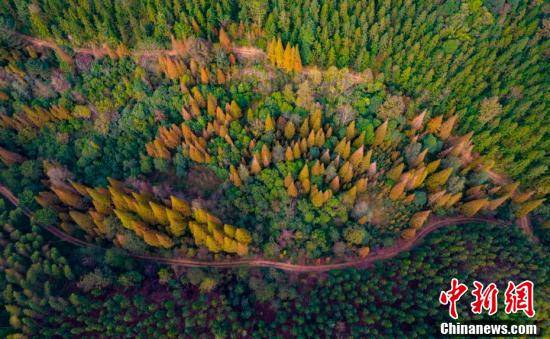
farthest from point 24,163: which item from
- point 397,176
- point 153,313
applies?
point 397,176

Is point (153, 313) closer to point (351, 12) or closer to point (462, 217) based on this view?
point (462, 217)

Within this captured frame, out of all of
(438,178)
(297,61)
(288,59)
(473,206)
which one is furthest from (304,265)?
(288,59)

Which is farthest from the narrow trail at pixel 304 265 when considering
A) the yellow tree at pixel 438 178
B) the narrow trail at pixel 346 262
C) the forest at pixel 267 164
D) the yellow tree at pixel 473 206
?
the yellow tree at pixel 438 178

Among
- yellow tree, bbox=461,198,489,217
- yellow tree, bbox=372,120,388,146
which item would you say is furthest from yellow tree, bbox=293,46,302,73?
yellow tree, bbox=461,198,489,217

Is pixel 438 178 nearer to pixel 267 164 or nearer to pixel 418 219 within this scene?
pixel 418 219

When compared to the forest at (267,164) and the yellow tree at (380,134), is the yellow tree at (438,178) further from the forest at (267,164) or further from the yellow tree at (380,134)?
the yellow tree at (380,134)

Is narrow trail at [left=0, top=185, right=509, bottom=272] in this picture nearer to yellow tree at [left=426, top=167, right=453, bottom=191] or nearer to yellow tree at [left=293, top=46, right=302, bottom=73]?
yellow tree at [left=426, top=167, right=453, bottom=191]

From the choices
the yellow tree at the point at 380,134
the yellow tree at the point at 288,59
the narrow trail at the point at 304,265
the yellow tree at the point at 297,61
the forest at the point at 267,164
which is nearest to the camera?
the forest at the point at 267,164

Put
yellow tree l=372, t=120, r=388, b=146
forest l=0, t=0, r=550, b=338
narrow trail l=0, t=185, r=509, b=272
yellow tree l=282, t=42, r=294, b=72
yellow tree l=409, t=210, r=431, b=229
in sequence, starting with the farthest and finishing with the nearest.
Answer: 1. yellow tree l=282, t=42, r=294, b=72
2. yellow tree l=372, t=120, r=388, b=146
3. narrow trail l=0, t=185, r=509, b=272
4. yellow tree l=409, t=210, r=431, b=229
5. forest l=0, t=0, r=550, b=338

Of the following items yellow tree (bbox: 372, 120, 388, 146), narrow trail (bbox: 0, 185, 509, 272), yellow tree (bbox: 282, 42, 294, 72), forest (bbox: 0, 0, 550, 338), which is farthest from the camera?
yellow tree (bbox: 282, 42, 294, 72)
